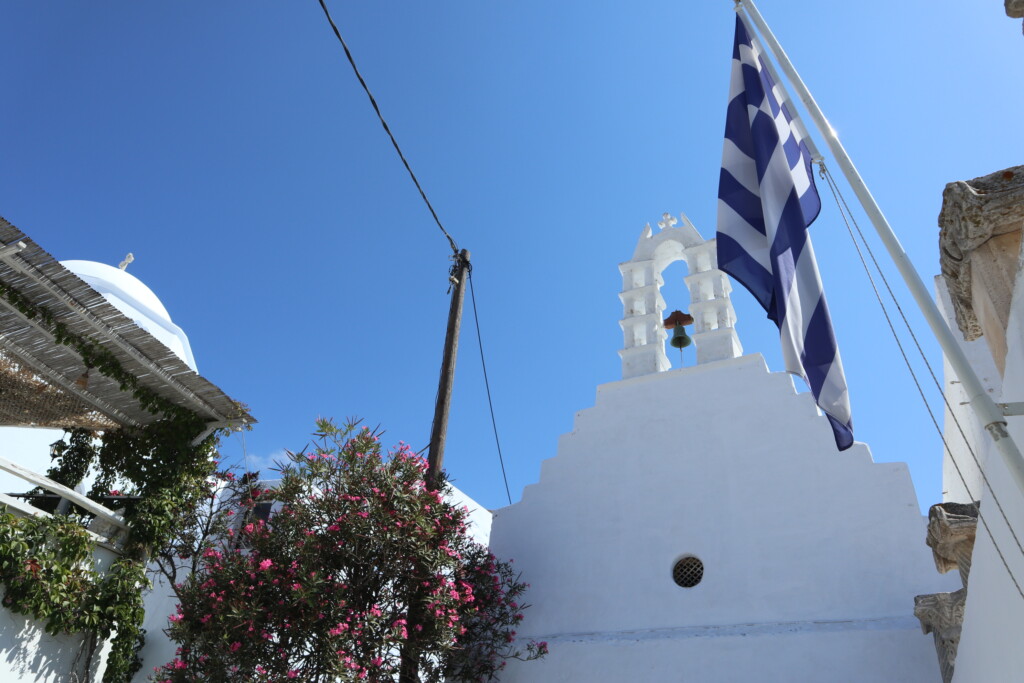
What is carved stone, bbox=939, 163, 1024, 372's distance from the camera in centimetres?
278

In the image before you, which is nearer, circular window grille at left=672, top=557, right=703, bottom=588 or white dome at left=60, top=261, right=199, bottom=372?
circular window grille at left=672, top=557, right=703, bottom=588

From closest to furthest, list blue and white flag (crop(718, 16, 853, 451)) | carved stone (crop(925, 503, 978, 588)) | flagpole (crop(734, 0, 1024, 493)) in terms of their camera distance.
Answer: flagpole (crop(734, 0, 1024, 493)), blue and white flag (crop(718, 16, 853, 451)), carved stone (crop(925, 503, 978, 588))

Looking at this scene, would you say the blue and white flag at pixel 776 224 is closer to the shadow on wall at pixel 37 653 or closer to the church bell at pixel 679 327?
the church bell at pixel 679 327

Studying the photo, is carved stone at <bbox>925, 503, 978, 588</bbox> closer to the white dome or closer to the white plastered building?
the white plastered building

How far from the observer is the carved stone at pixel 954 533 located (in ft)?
12.5

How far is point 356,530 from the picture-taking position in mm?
8305

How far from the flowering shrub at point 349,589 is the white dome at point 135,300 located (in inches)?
331

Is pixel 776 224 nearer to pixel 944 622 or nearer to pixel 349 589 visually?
pixel 944 622

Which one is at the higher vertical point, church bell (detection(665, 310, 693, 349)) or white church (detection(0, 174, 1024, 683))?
church bell (detection(665, 310, 693, 349))

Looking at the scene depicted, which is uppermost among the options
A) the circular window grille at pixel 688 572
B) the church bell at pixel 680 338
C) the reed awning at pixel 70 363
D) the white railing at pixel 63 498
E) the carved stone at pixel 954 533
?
the church bell at pixel 680 338

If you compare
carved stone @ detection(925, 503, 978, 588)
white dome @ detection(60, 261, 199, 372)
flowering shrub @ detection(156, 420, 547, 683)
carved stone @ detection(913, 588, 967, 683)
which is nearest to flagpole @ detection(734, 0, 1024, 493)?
carved stone @ detection(925, 503, 978, 588)

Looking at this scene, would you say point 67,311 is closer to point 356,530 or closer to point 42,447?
point 356,530

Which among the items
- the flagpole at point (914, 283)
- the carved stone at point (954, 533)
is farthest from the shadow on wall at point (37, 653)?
the flagpole at point (914, 283)

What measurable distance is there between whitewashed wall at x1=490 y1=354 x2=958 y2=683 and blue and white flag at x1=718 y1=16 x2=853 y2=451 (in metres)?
5.02
